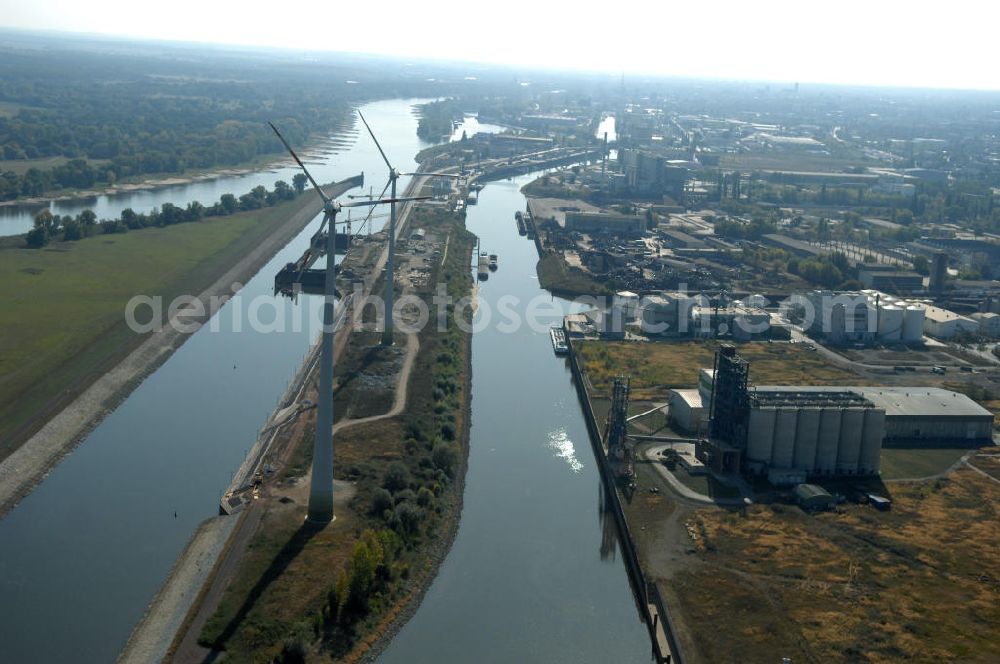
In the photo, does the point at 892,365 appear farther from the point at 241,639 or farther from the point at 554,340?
the point at 241,639

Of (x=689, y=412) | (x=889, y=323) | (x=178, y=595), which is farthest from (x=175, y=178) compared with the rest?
(x=178, y=595)

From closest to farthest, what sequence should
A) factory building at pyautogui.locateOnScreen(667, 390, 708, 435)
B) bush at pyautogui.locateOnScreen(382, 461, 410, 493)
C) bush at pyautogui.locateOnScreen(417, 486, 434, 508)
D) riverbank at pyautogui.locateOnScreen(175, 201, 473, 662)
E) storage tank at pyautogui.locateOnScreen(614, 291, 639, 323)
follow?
riverbank at pyautogui.locateOnScreen(175, 201, 473, 662)
bush at pyautogui.locateOnScreen(417, 486, 434, 508)
bush at pyautogui.locateOnScreen(382, 461, 410, 493)
factory building at pyautogui.locateOnScreen(667, 390, 708, 435)
storage tank at pyautogui.locateOnScreen(614, 291, 639, 323)

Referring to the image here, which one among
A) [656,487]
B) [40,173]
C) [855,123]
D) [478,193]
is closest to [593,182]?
[478,193]

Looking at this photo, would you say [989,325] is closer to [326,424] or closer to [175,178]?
[326,424]

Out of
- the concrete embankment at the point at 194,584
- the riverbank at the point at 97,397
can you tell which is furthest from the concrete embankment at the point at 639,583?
the riverbank at the point at 97,397

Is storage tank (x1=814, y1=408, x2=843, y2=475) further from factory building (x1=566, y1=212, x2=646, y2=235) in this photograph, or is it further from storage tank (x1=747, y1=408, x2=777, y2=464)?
factory building (x1=566, y1=212, x2=646, y2=235)

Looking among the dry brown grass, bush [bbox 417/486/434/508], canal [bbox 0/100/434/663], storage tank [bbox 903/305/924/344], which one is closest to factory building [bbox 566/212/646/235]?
storage tank [bbox 903/305/924/344]

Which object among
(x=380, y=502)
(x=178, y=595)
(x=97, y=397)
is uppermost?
(x=380, y=502)
